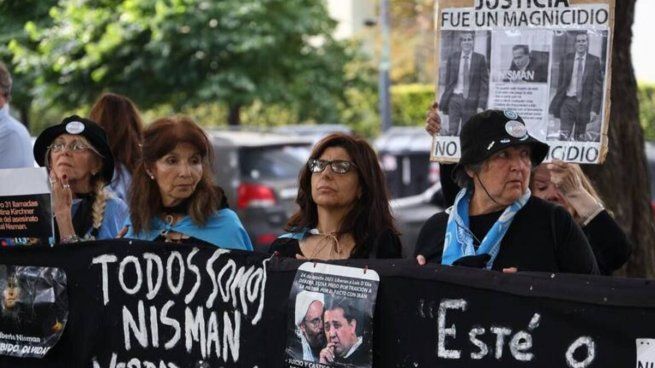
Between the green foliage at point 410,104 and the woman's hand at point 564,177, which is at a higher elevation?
the woman's hand at point 564,177

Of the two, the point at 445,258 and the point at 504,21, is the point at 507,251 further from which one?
the point at 504,21

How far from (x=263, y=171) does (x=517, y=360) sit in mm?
9075

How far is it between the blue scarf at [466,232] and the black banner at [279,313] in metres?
0.18

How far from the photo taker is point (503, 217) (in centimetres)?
401

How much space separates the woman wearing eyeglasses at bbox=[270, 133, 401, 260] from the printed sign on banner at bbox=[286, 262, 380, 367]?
18.1 inches

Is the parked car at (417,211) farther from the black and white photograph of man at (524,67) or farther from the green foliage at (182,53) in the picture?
the black and white photograph of man at (524,67)

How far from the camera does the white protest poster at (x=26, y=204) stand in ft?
15.6

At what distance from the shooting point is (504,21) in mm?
4902

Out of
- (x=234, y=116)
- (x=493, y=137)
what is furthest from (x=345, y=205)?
(x=234, y=116)

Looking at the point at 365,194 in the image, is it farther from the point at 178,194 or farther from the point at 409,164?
the point at 409,164

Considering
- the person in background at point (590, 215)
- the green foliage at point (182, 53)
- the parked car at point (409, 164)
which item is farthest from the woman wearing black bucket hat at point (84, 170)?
the parked car at point (409, 164)

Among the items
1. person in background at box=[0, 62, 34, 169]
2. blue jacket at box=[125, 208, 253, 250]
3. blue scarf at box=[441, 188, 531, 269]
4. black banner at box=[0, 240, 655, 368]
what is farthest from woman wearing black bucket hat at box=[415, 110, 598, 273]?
person in background at box=[0, 62, 34, 169]

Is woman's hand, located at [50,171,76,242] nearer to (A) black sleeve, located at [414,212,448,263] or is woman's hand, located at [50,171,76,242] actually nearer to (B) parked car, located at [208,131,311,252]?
(A) black sleeve, located at [414,212,448,263]

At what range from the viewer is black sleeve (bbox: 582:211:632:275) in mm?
4695
